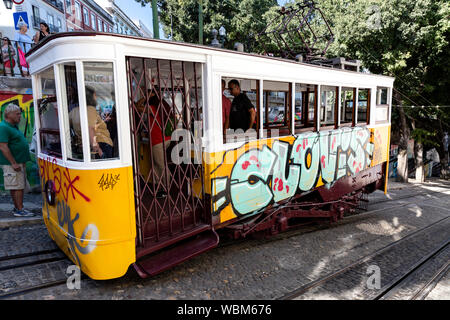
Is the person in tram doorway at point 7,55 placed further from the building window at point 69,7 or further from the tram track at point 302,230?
the building window at point 69,7

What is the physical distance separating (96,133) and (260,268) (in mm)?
2993

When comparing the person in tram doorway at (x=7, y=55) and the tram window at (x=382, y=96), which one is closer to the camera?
the person in tram doorway at (x=7, y=55)

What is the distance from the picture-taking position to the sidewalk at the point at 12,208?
5531 millimetres

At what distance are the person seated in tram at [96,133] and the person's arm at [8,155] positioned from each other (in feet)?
8.51

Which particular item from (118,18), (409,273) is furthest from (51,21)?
(409,273)

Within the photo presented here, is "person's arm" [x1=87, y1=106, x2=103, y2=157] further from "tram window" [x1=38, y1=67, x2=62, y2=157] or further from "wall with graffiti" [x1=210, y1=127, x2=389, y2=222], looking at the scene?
"wall with graffiti" [x1=210, y1=127, x2=389, y2=222]

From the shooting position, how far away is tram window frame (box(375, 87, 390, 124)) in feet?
26.6

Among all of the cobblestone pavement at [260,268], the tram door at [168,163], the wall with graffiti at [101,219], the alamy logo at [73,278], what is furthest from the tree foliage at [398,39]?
the alamy logo at [73,278]

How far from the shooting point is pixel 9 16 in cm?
1823

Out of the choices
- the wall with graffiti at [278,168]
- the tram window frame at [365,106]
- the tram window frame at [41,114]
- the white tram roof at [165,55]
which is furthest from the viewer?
the tram window frame at [365,106]

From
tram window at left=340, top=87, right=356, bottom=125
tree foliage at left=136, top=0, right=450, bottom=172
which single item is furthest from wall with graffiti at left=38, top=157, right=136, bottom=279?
tree foliage at left=136, top=0, right=450, bottom=172

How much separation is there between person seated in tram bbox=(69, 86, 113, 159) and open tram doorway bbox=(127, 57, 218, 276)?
0.29 meters

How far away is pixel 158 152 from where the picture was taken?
4281mm

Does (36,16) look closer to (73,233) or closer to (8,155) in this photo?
(8,155)
